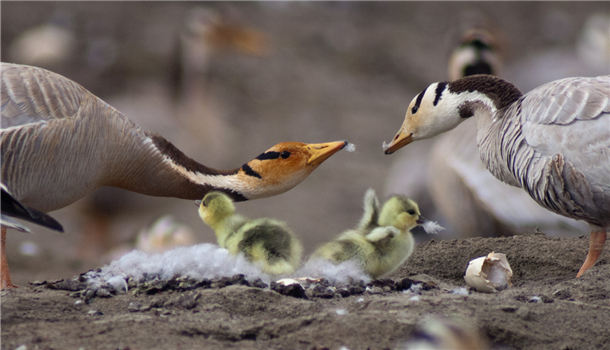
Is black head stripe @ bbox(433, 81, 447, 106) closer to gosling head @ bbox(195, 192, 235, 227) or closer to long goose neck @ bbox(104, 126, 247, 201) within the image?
long goose neck @ bbox(104, 126, 247, 201)

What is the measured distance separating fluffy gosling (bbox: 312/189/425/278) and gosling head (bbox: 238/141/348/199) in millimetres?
482

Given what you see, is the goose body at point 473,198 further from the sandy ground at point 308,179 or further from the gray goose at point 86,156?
the gray goose at point 86,156

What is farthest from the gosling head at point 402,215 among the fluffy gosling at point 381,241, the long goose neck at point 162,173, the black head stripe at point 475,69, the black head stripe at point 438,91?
→ the black head stripe at point 475,69

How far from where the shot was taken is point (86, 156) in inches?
113

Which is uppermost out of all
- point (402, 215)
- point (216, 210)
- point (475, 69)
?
point (475, 69)

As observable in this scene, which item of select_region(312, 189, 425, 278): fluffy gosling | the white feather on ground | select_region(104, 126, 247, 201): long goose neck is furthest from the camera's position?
select_region(104, 126, 247, 201): long goose neck

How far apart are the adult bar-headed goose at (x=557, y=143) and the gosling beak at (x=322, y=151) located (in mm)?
753

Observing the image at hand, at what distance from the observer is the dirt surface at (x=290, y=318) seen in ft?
6.04

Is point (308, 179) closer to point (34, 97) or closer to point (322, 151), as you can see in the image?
point (322, 151)

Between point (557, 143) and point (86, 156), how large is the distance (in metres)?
2.14

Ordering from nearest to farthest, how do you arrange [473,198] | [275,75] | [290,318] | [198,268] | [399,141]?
1. [290,318]
2. [198,268]
3. [399,141]
4. [473,198]
5. [275,75]

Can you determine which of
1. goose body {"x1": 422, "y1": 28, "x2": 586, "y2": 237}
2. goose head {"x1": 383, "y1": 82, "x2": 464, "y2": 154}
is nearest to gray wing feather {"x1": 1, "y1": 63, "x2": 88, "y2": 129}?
goose head {"x1": 383, "y1": 82, "x2": 464, "y2": 154}

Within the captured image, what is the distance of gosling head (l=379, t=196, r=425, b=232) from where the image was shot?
116 inches

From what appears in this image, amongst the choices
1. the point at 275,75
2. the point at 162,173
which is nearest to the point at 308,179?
the point at 275,75
